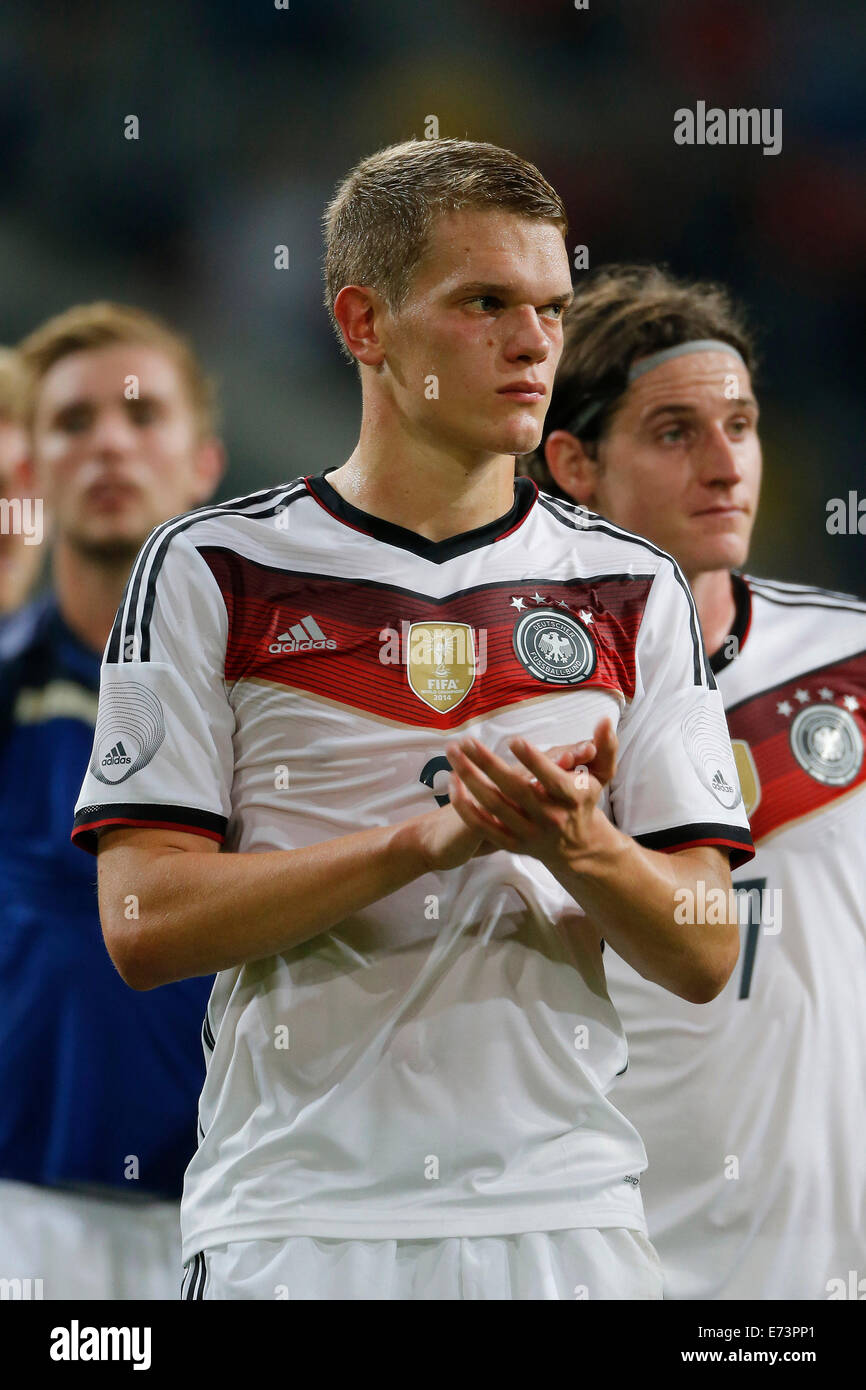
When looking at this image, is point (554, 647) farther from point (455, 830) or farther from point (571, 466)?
point (571, 466)

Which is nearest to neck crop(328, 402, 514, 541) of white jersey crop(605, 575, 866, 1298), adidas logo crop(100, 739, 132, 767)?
adidas logo crop(100, 739, 132, 767)

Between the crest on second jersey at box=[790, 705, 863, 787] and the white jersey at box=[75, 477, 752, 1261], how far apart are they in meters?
1.12

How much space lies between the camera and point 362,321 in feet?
7.54

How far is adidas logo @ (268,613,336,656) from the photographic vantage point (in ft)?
6.93

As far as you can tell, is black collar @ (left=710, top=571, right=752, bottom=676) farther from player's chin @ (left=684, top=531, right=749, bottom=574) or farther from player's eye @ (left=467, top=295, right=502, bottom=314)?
player's eye @ (left=467, top=295, right=502, bottom=314)

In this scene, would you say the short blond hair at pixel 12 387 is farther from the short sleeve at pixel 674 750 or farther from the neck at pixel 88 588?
the short sleeve at pixel 674 750

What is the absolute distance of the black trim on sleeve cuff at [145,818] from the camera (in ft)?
6.49

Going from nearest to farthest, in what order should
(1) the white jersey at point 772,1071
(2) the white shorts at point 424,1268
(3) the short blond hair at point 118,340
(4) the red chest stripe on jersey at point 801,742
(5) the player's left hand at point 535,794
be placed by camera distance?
(5) the player's left hand at point 535,794 < (2) the white shorts at point 424,1268 < (1) the white jersey at point 772,1071 < (4) the red chest stripe on jersey at point 801,742 < (3) the short blond hair at point 118,340

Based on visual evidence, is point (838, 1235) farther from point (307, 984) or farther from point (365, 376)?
point (365, 376)

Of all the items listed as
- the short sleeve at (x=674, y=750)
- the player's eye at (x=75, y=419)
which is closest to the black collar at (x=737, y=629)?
the short sleeve at (x=674, y=750)

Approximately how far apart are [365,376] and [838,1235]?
1.97 metres

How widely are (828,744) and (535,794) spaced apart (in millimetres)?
1684

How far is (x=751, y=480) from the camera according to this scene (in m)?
3.37

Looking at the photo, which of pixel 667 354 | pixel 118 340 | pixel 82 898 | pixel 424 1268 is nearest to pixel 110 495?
pixel 118 340
